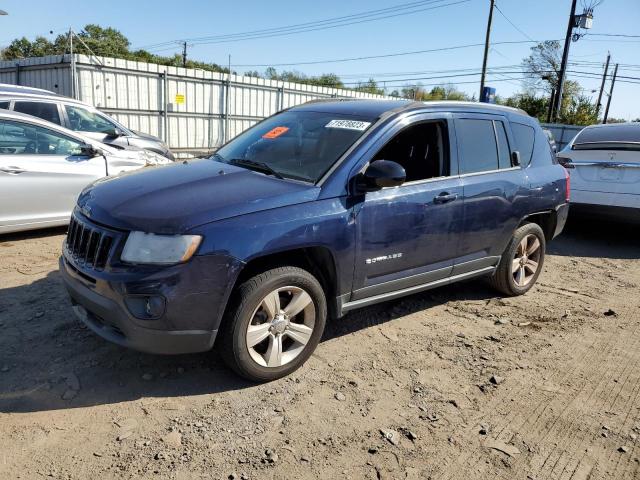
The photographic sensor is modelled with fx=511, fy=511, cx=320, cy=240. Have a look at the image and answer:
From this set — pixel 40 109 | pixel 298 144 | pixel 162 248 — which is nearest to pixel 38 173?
pixel 40 109

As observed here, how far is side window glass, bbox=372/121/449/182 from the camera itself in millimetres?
4109

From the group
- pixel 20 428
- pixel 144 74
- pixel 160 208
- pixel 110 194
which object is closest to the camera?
pixel 20 428

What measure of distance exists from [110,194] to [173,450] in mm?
1653

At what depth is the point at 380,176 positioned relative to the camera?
3.37 meters

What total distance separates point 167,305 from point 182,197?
696 mm

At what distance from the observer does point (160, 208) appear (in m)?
3.02

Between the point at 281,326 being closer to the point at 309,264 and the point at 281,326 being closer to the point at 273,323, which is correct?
the point at 273,323

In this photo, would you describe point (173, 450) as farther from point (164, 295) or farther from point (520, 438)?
point (520, 438)

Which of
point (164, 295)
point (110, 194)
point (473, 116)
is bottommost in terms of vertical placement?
point (164, 295)

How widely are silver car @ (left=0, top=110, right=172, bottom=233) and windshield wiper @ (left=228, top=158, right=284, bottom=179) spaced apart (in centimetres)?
312

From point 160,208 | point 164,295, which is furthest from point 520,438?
point 160,208

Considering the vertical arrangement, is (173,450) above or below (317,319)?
below

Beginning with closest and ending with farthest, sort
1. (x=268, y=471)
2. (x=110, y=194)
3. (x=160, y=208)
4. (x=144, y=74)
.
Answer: (x=268, y=471), (x=160, y=208), (x=110, y=194), (x=144, y=74)

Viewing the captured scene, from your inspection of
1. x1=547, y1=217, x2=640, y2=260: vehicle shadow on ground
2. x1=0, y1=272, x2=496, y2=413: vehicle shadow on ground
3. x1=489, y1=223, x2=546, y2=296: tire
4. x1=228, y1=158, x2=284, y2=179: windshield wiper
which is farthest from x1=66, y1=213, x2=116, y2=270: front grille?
x1=547, y1=217, x2=640, y2=260: vehicle shadow on ground
